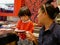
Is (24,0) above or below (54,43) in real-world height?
above

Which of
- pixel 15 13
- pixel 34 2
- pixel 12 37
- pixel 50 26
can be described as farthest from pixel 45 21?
pixel 15 13

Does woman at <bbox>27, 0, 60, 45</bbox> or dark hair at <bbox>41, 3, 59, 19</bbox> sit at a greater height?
dark hair at <bbox>41, 3, 59, 19</bbox>

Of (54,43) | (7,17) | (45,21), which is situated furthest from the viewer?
(7,17)

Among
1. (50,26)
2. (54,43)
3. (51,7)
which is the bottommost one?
(54,43)

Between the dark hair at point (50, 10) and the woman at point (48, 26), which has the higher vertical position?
the dark hair at point (50, 10)

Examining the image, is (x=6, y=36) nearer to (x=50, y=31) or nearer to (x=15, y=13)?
(x=50, y=31)

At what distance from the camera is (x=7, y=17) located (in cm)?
304

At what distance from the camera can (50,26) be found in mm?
1502

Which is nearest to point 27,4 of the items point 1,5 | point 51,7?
point 1,5

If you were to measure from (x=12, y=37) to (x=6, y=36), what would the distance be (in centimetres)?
3

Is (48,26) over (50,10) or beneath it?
beneath

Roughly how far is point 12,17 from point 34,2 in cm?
55

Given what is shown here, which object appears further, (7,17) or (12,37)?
(7,17)

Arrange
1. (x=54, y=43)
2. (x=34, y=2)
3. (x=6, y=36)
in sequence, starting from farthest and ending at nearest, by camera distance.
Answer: (x=34, y=2)
(x=54, y=43)
(x=6, y=36)
